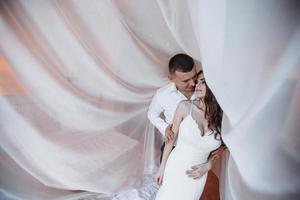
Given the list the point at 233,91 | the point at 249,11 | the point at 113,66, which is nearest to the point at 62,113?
the point at 113,66

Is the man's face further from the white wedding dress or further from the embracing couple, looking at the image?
the white wedding dress

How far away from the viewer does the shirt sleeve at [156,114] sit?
175 cm

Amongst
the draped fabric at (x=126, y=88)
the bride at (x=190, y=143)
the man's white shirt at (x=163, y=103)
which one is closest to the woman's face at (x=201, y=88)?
the bride at (x=190, y=143)

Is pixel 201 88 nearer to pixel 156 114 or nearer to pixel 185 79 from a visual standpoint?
pixel 185 79

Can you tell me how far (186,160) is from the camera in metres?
1.57

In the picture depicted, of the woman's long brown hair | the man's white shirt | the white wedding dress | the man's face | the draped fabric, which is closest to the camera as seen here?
the draped fabric

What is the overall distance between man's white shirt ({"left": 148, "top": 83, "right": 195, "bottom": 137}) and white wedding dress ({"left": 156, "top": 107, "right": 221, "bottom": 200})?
0.19m

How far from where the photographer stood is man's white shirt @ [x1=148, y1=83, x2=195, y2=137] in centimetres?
175

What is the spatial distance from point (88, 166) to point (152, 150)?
419mm

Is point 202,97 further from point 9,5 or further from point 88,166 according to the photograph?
point 9,5

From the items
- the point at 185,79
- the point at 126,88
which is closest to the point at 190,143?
the point at 185,79

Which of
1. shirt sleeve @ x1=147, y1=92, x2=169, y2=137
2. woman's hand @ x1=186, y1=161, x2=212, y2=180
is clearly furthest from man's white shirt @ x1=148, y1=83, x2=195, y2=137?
woman's hand @ x1=186, y1=161, x2=212, y2=180

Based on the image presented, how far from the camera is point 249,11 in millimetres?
917

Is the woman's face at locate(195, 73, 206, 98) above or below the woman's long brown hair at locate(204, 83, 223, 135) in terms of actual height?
above
